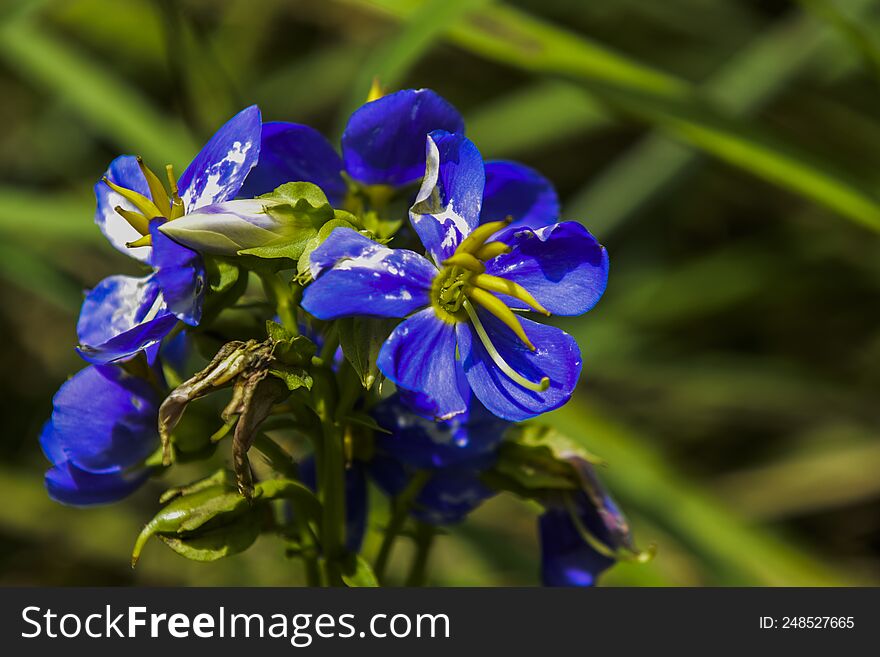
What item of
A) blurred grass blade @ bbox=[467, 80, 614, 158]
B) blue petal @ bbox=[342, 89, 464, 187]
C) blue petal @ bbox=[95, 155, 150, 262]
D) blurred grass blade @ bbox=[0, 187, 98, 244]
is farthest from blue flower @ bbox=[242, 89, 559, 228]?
blurred grass blade @ bbox=[467, 80, 614, 158]

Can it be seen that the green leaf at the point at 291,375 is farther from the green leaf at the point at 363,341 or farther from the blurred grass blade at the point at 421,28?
the blurred grass blade at the point at 421,28

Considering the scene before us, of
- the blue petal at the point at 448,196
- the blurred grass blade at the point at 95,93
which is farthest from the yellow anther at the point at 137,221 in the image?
the blurred grass blade at the point at 95,93

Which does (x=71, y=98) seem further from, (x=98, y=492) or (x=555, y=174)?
(x=98, y=492)

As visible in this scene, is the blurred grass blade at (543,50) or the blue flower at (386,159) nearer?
the blue flower at (386,159)

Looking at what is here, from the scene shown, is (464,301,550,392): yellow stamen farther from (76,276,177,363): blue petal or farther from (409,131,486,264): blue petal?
(76,276,177,363): blue petal

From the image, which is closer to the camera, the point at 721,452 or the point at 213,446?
the point at 213,446

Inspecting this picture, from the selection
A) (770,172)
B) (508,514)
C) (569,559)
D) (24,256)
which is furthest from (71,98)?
(569,559)

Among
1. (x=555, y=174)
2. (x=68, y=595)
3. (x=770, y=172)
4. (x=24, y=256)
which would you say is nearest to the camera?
(x=68, y=595)
